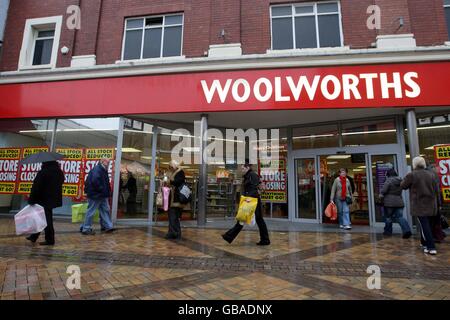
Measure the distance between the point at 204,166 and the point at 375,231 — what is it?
5157 mm

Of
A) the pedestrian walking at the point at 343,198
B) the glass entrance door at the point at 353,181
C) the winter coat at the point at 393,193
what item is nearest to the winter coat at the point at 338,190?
the pedestrian walking at the point at 343,198

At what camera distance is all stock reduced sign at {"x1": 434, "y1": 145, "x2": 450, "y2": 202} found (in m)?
7.96

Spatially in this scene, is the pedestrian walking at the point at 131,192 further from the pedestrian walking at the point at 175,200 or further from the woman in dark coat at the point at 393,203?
the woman in dark coat at the point at 393,203

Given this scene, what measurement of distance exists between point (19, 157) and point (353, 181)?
11403 mm

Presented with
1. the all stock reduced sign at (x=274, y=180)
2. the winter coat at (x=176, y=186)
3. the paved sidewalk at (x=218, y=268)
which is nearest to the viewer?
the paved sidewalk at (x=218, y=268)

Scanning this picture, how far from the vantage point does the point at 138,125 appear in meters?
9.55

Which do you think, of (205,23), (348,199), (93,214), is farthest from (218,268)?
Result: (205,23)

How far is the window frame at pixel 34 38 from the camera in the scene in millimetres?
10430

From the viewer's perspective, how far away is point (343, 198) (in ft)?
27.2

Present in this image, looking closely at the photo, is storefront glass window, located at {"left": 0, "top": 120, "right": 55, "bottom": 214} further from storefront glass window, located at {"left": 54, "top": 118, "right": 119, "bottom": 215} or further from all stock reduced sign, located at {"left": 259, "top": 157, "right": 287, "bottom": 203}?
all stock reduced sign, located at {"left": 259, "top": 157, "right": 287, "bottom": 203}

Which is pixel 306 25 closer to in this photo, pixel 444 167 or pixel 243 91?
pixel 243 91

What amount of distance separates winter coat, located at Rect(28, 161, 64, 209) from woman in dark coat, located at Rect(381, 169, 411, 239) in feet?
24.7

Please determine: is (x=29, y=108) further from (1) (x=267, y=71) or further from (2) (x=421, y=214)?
(2) (x=421, y=214)

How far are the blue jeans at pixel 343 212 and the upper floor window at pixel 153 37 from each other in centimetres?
714
